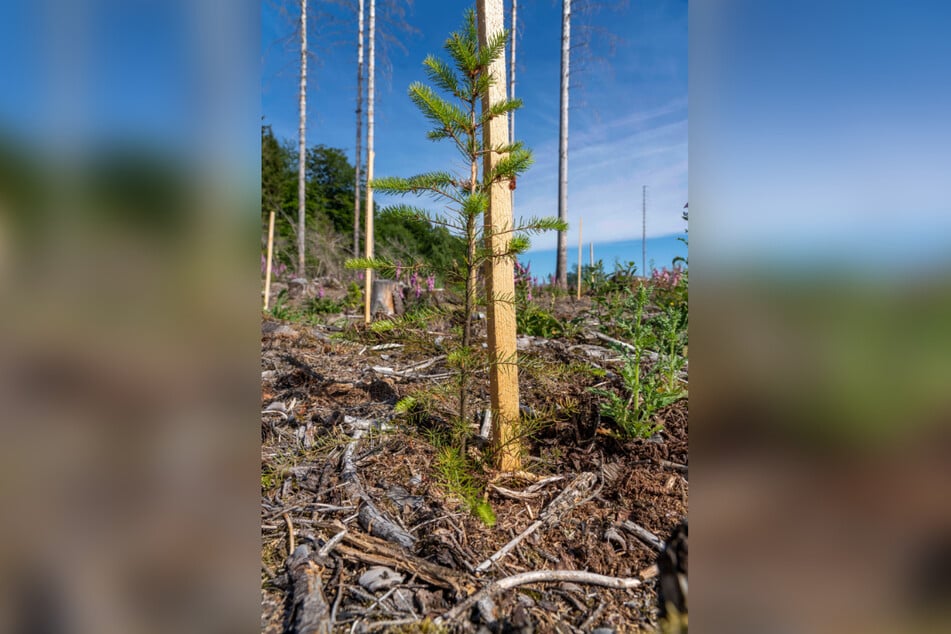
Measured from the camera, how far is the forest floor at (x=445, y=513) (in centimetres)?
109

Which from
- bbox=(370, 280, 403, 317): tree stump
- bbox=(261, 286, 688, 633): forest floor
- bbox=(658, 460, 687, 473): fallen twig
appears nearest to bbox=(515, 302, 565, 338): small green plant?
bbox=(261, 286, 688, 633): forest floor

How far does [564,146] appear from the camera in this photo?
10.5 meters

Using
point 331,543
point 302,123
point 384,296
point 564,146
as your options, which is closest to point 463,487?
point 331,543

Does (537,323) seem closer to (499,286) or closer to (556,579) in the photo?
(499,286)

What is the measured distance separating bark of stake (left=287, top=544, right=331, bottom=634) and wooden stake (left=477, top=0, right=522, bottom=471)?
83cm

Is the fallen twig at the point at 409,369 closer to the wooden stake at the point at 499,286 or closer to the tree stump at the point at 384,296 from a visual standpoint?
the wooden stake at the point at 499,286

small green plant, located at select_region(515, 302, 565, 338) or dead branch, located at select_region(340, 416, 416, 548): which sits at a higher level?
small green plant, located at select_region(515, 302, 565, 338)

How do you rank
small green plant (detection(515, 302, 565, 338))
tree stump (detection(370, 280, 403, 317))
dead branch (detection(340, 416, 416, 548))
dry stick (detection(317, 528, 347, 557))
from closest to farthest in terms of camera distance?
dry stick (detection(317, 528, 347, 557)) → dead branch (detection(340, 416, 416, 548)) → small green plant (detection(515, 302, 565, 338)) → tree stump (detection(370, 280, 403, 317))

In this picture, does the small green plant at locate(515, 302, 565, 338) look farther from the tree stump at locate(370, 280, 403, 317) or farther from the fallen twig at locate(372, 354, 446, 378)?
the tree stump at locate(370, 280, 403, 317)

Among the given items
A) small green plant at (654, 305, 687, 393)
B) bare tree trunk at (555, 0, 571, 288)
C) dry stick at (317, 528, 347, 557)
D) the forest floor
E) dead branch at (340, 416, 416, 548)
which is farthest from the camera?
bare tree trunk at (555, 0, 571, 288)
